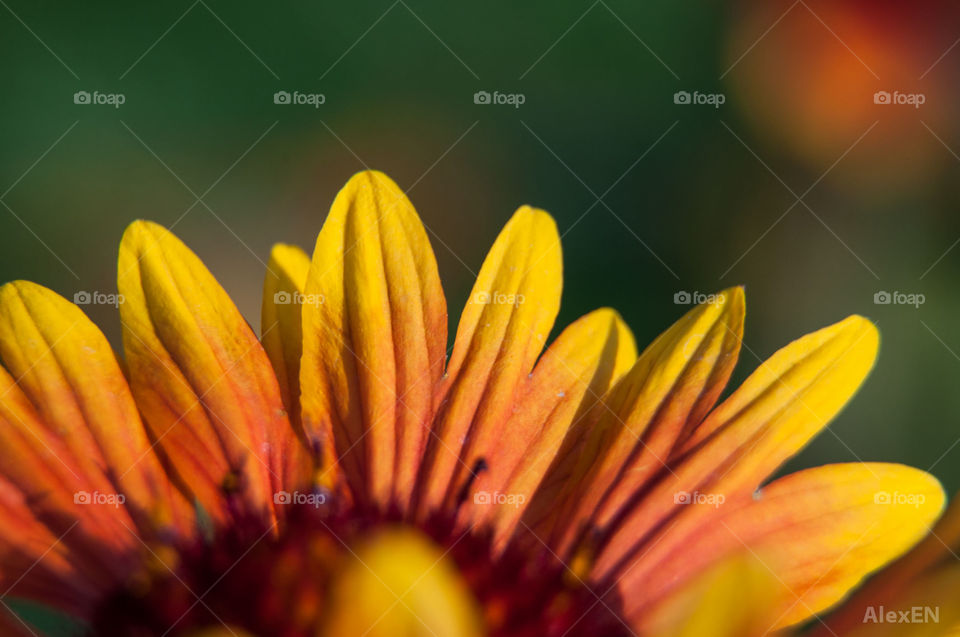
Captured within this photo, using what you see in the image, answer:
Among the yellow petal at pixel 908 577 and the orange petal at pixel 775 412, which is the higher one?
the orange petal at pixel 775 412

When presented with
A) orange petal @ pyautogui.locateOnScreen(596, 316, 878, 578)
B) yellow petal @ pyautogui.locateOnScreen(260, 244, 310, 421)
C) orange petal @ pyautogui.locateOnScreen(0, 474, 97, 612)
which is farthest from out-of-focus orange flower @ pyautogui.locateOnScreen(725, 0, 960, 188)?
orange petal @ pyautogui.locateOnScreen(0, 474, 97, 612)

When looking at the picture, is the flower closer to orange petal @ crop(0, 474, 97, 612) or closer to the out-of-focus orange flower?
orange petal @ crop(0, 474, 97, 612)

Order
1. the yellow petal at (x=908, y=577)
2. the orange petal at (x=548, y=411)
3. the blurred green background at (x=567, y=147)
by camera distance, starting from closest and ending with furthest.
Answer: the yellow petal at (x=908, y=577), the orange petal at (x=548, y=411), the blurred green background at (x=567, y=147)

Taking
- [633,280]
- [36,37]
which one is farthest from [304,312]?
[36,37]

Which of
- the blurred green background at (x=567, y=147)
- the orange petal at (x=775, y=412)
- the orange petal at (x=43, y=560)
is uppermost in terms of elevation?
the blurred green background at (x=567, y=147)

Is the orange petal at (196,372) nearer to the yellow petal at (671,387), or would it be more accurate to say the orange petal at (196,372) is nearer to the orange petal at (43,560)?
the orange petal at (43,560)

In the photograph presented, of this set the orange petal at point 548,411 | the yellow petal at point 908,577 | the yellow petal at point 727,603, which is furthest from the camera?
the orange petal at point 548,411

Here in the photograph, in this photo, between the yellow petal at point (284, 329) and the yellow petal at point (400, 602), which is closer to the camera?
the yellow petal at point (400, 602)

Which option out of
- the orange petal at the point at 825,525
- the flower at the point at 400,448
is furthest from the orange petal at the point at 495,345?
the orange petal at the point at 825,525
